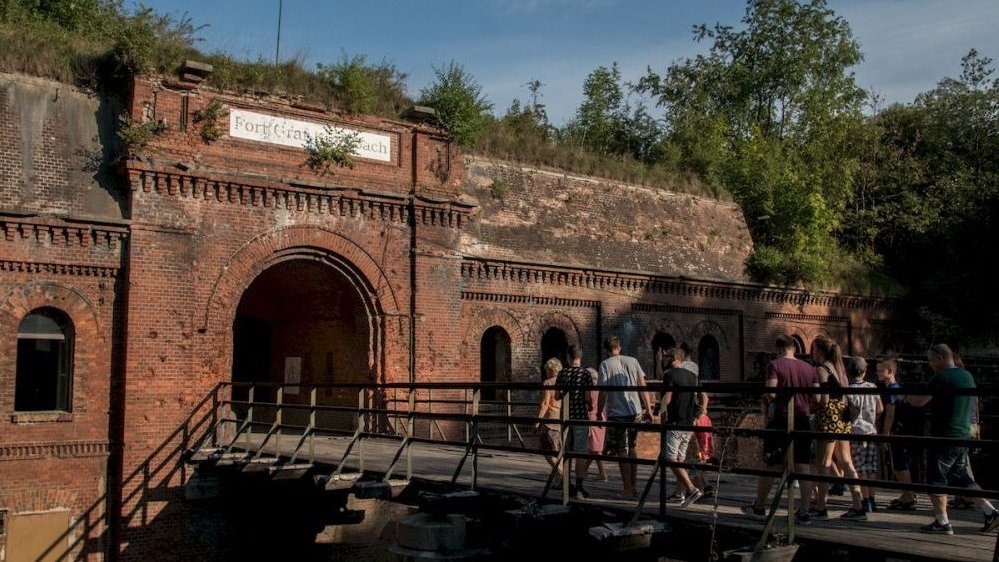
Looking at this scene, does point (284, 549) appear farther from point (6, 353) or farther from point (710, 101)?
point (710, 101)

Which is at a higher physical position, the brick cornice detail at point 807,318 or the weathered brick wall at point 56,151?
the weathered brick wall at point 56,151

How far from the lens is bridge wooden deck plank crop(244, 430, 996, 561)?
6969 millimetres

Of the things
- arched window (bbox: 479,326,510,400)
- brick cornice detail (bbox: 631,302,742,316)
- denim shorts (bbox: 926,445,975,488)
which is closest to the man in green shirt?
denim shorts (bbox: 926,445,975,488)

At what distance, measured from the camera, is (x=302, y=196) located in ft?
54.3

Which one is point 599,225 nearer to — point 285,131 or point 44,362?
point 285,131

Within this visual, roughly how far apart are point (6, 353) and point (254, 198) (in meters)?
4.54

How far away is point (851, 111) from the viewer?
41000 millimetres

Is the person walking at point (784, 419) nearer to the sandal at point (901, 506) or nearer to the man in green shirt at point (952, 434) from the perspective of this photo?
the man in green shirt at point (952, 434)

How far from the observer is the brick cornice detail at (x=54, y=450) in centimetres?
1387

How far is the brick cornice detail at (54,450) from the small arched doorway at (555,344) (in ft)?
31.4

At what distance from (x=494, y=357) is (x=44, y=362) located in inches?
357

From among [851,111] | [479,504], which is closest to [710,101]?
[851,111]

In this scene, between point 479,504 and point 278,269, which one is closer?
point 479,504

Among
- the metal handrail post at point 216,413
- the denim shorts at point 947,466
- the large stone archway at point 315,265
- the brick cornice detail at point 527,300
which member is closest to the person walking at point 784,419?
the denim shorts at point 947,466
